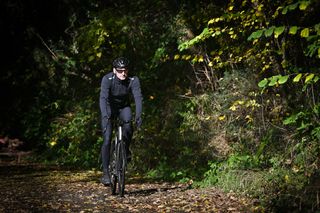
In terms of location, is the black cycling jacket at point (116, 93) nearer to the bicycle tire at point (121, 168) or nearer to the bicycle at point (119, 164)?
the bicycle at point (119, 164)

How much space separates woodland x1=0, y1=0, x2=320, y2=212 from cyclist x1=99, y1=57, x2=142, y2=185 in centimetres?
105

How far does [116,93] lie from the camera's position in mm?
7961

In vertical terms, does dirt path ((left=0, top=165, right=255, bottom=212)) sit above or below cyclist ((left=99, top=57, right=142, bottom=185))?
below

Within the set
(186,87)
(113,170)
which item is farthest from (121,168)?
(186,87)

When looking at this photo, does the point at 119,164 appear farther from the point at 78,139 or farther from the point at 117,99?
the point at 78,139

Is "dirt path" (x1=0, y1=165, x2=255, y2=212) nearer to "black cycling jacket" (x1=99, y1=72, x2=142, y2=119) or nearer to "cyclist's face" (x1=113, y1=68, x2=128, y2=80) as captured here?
"black cycling jacket" (x1=99, y1=72, x2=142, y2=119)

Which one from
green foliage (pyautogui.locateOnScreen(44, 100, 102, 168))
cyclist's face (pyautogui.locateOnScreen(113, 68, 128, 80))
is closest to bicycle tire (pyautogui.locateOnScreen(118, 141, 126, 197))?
cyclist's face (pyautogui.locateOnScreen(113, 68, 128, 80))

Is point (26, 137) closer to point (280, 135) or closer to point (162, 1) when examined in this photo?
point (162, 1)

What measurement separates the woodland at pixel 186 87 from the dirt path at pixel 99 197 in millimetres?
479

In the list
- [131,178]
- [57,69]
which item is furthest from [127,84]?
[57,69]

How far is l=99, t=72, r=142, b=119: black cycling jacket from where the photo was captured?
773cm

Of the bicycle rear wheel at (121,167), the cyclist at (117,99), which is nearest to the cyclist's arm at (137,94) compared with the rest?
the cyclist at (117,99)

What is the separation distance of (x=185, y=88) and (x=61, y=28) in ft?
15.9

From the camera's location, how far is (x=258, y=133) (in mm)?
8438
